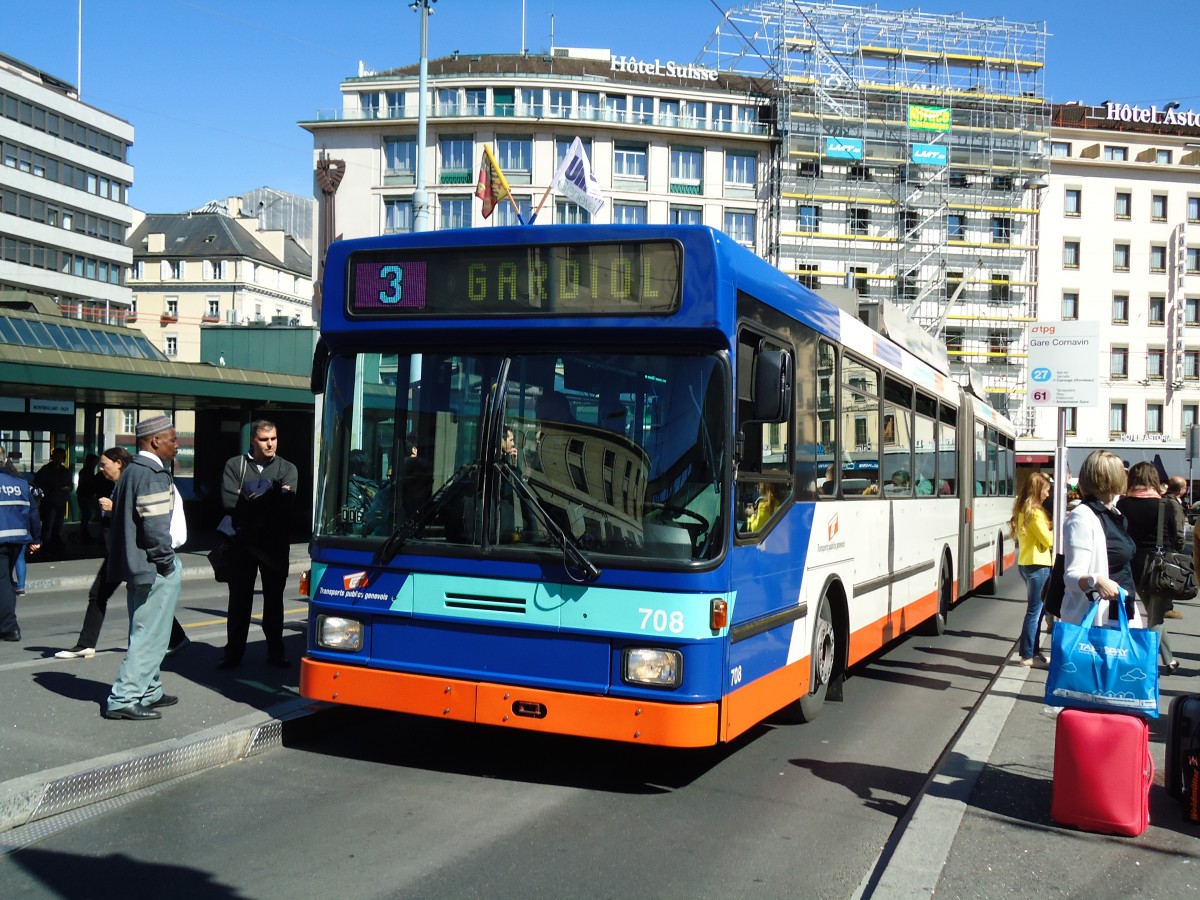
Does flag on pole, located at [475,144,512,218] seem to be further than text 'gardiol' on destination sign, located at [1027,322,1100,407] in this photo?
Yes

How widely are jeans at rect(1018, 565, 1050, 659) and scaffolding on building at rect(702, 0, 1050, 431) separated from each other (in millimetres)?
58421

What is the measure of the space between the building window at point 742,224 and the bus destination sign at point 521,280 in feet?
211

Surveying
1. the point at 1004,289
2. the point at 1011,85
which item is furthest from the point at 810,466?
the point at 1011,85

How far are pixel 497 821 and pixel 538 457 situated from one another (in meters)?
1.78

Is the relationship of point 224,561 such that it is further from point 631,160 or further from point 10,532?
point 631,160

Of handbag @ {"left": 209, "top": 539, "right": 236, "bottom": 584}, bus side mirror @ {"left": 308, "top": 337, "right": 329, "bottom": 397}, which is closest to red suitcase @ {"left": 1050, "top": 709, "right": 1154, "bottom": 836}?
bus side mirror @ {"left": 308, "top": 337, "right": 329, "bottom": 397}

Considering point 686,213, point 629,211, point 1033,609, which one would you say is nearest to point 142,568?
point 1033,609

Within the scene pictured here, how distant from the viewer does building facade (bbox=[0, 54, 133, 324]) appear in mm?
73312

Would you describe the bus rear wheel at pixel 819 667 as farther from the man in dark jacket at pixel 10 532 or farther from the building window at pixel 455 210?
the building window at pixel 455 210

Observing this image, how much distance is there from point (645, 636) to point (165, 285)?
10650cm

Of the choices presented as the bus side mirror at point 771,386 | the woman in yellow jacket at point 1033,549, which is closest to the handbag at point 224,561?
the bus side mirror at point 771,386

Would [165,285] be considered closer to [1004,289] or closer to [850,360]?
[1004,289]

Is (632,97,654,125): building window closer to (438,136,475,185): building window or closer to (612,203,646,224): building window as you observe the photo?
(612,203,646,224): building window

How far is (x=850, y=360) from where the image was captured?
8633 millimetres
